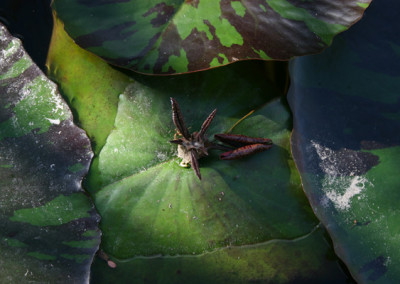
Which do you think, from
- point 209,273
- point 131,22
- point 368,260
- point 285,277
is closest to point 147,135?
point 131,22

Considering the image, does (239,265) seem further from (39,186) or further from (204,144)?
(39,186)

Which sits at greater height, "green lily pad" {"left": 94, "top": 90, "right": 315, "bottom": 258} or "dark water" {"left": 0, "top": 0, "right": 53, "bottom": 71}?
"dark water" {"left": 0, "top": 0, "right": 53, "bottom": 71}

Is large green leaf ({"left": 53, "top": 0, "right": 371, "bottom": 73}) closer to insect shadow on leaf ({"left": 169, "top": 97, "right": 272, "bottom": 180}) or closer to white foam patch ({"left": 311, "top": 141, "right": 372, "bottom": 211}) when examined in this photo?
insect shadow on leaf ({"left": 169, "top": 97, "right": 272, "bottom": 180})

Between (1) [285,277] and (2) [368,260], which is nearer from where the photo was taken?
(2) [368,260]

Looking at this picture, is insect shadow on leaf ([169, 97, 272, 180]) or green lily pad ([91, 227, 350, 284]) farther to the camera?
green lily pad ([91, 227, 350, 284])

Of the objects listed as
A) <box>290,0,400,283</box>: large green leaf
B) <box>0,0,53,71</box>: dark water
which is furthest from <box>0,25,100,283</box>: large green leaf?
<box>290,0,400,283</box>: large green leaf

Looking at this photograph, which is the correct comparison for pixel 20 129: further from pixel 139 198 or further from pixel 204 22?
pixel 204 22

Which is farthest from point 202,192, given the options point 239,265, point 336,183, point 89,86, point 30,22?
point 30,22
